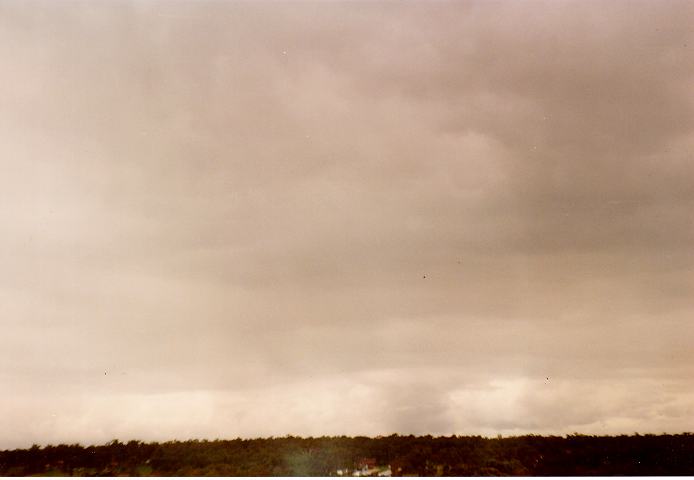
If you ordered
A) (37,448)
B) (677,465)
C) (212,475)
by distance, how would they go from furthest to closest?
1. (37,448)
2. (212,475)
3. (677,465)

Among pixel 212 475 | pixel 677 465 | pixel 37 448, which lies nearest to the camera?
pixel 677 465

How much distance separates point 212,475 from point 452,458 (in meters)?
7.98

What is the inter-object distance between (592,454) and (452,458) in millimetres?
4505

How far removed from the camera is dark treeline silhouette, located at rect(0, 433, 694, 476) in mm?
18578

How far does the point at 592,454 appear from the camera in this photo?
743 inches

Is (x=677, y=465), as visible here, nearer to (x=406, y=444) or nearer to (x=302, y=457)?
(x=406, y=444)

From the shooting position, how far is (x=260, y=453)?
20281mm

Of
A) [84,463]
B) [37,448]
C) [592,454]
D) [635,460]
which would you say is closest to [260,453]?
[84,463]

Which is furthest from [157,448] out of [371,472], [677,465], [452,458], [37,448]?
[677,465]

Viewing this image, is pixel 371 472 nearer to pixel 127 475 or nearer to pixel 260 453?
pixel 260 453

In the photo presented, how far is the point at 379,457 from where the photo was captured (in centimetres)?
1959

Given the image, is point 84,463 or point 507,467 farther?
point 84,463

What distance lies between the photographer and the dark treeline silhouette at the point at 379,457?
18.6 metres

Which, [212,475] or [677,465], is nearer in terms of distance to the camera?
[677,465]
